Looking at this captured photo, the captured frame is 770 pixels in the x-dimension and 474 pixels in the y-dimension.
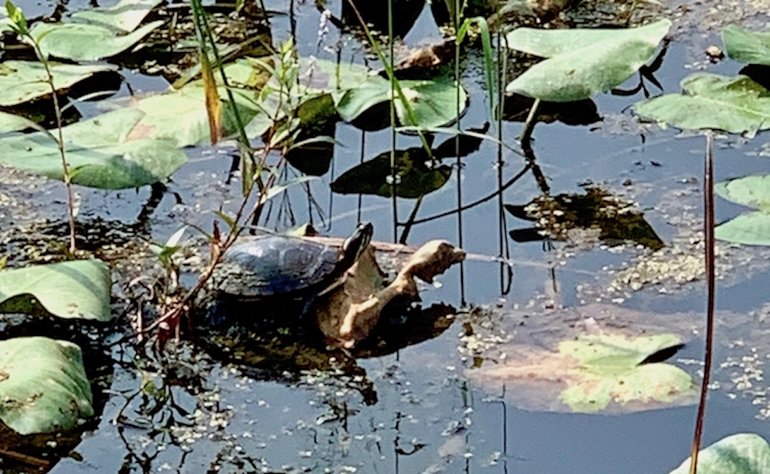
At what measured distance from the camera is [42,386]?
1.79 m

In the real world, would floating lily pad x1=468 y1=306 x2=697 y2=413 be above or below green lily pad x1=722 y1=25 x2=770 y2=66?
below

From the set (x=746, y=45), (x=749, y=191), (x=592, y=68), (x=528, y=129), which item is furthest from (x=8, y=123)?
(x=746, y=45)

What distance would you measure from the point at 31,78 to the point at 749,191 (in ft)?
4.69

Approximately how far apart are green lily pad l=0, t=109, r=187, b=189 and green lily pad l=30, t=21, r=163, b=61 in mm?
453

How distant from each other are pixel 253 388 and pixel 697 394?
60 cm

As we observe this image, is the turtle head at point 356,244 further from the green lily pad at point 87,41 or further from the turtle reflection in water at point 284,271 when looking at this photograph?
the green lily pad at point 87,41

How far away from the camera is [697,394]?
6.08ft

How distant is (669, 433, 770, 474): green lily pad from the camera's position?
4.73ft

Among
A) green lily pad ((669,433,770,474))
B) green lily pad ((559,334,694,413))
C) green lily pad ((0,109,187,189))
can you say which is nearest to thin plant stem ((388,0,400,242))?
green lily pad ((0,109,187,189))

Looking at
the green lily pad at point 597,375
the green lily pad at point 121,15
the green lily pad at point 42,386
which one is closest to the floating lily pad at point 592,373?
the green lily pad at point 597,375

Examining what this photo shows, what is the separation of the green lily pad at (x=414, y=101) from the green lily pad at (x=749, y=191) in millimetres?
532

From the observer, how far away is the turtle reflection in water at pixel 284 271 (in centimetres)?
209

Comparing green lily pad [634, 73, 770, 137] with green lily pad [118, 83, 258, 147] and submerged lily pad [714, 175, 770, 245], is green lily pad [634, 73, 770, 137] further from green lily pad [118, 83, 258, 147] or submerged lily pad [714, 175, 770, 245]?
green lily pad [118, 83, 258, 147]

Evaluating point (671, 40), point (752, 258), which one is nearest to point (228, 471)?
point (752, 258)
